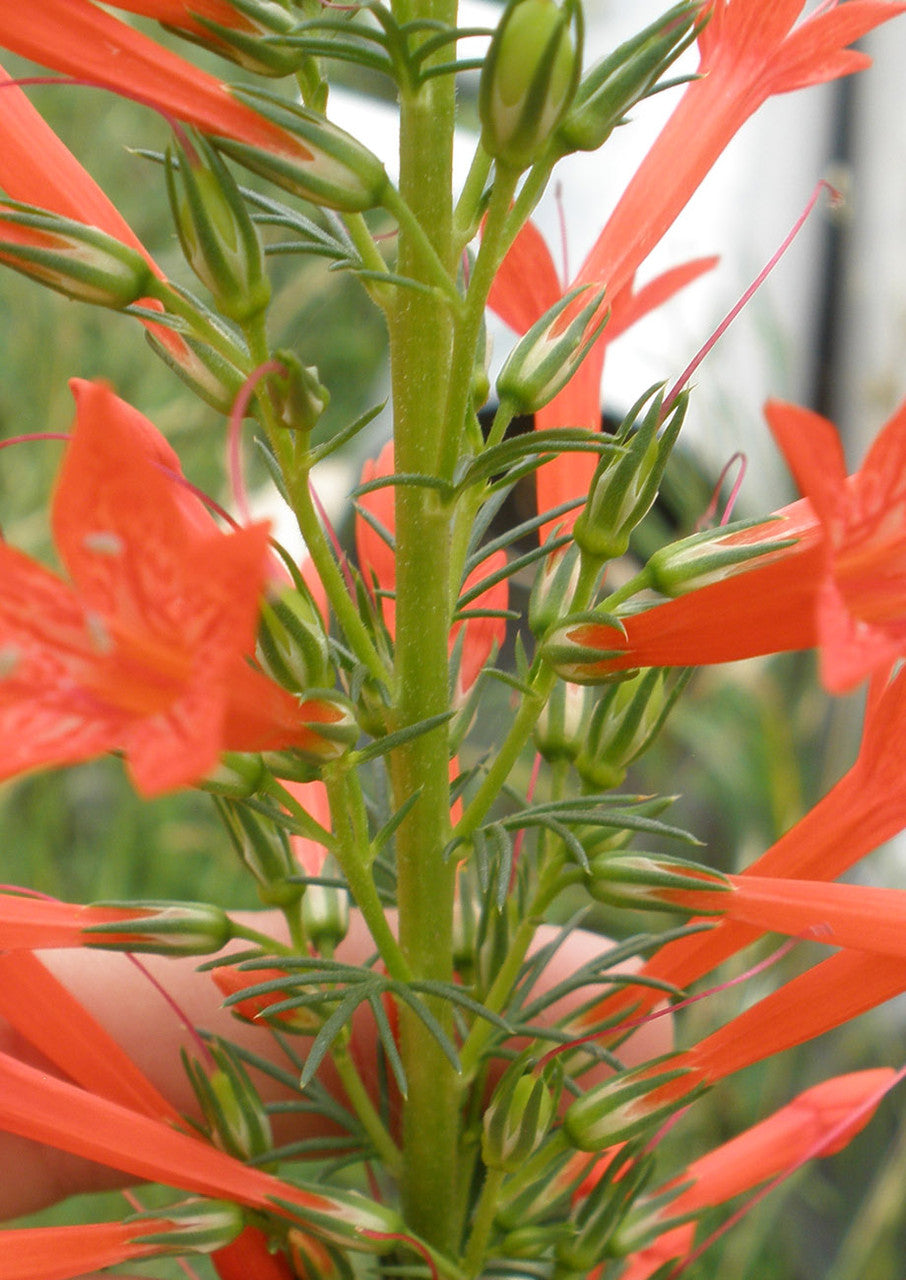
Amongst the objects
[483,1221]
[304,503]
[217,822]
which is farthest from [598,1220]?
[217,822]

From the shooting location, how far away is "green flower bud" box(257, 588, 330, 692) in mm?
308

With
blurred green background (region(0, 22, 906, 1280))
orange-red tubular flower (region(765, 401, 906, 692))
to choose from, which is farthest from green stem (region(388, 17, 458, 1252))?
blurred green background (region(0, 22, 906, 1280))

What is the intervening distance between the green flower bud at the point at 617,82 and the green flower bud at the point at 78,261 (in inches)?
4.8

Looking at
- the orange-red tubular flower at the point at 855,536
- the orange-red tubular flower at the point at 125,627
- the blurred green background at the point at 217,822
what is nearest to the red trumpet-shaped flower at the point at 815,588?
the orange-red tubular flower at the point at 855,536

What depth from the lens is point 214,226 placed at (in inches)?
11.9

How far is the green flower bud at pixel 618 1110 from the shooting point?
0.38m

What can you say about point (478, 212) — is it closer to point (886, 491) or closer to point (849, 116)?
point (886, 491)

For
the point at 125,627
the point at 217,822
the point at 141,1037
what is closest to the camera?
the point at 125,627

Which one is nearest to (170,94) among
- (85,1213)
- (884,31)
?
(85,1213)

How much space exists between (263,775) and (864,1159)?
1.07 meters

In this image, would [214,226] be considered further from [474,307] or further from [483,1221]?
[483,1221]

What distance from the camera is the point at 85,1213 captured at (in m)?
0.90

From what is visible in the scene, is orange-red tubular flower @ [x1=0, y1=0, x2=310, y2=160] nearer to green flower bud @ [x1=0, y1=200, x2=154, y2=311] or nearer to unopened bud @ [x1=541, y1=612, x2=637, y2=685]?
green flower bud @ [x1=0, y1=200, x2=154, y2=311]

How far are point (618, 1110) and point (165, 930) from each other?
0.16 meters
